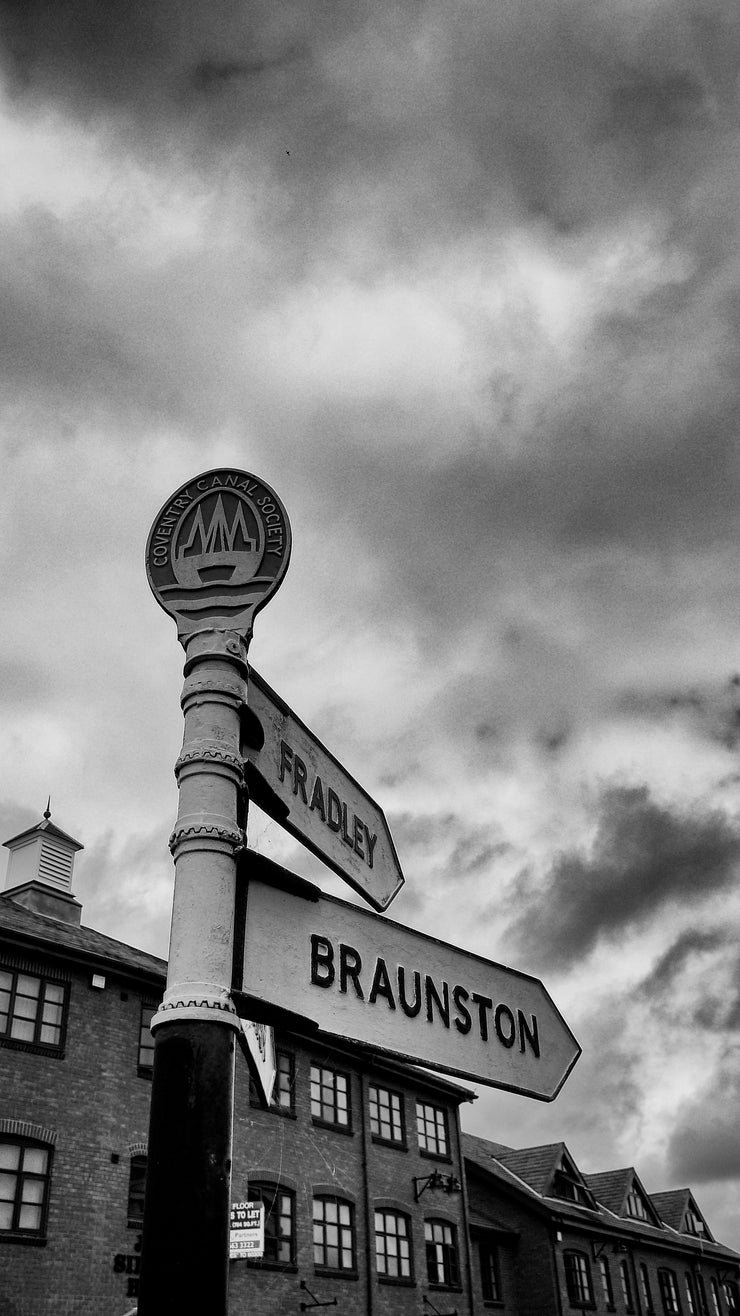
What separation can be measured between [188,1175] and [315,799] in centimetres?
110

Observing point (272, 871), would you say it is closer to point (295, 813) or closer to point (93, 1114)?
point (295, 813)

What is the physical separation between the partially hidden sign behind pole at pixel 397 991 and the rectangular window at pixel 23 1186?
16.4m

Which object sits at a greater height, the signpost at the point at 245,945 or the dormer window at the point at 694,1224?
the dormer window at the point at 694,1224

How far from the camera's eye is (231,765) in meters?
2.83

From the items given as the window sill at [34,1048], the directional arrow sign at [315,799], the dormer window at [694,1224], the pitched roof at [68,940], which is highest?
the pitched roof at [68,940]

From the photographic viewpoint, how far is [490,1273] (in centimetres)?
3136

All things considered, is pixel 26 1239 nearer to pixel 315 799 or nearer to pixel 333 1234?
pixel 333 1234

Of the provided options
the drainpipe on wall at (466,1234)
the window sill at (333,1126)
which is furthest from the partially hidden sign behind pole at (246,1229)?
the drainpipe on wall at (466,1234)

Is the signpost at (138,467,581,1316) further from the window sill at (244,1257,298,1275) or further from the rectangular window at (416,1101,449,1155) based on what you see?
the rectangular window at (416,1101,449,1155)

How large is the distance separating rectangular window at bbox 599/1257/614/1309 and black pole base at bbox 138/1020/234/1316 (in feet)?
127

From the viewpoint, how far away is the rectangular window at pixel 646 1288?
37531 mm

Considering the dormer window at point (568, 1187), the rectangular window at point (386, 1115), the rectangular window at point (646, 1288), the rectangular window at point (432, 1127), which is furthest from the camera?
the rectangular window at point (646, 1288)

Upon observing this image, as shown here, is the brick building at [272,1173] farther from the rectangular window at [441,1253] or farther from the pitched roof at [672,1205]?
the pitched roof at [672,1205]

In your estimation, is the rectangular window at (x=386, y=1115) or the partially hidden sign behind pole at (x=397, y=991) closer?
the partially hidden sign behind pole at (x=397, y=991)
